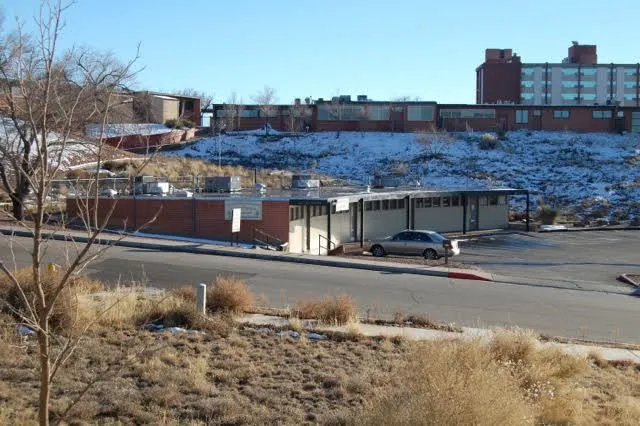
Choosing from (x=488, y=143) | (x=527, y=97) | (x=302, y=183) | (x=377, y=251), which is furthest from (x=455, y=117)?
(x=377, y=251)

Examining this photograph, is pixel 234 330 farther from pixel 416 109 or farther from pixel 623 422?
pixel 416 109

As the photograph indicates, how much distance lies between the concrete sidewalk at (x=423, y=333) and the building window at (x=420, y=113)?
80315mm

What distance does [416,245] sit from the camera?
34.6 m

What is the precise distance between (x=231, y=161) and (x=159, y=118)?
22108 mm

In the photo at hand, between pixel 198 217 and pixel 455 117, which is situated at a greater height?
pixel 455 117

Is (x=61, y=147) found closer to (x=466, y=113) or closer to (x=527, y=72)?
(x=466, y=113)

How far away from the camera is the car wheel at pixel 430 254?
34.2 m

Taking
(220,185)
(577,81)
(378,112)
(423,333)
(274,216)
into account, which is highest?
(577,81)

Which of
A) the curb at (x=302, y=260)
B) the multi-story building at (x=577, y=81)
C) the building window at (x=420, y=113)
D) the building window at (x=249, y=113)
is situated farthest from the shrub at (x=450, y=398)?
the multi-story building at (x=577, y=81)

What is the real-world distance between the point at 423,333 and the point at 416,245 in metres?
20.9

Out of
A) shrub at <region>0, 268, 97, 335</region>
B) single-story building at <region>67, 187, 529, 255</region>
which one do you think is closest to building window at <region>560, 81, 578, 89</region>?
single-story building at <region>67, 187, 529, 255</region>

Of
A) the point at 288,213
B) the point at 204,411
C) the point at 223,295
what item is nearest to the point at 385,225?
the point at 288,213

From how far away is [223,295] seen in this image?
15055mm

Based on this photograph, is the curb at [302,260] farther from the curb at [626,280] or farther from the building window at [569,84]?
the building window at [569,84]
